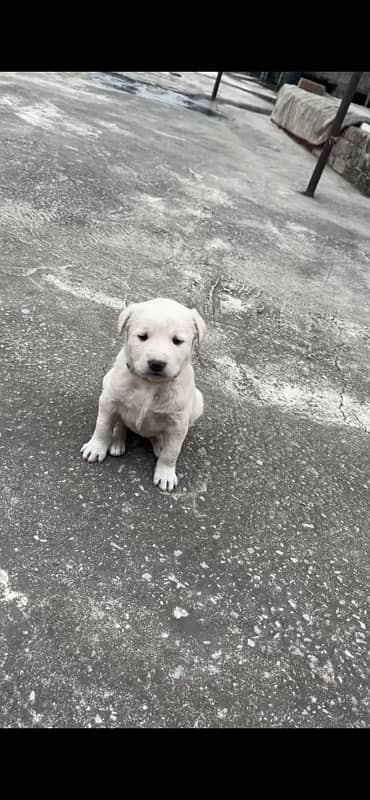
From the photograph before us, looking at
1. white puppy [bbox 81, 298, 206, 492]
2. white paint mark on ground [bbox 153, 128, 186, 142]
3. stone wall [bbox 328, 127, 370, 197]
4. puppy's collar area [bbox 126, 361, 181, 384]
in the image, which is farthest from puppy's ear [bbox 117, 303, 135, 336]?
stone wall [bbox 328, 127, 370, 197]

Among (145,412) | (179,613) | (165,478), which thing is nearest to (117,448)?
(165,478)

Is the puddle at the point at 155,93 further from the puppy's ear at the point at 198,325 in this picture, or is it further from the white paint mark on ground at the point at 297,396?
the puppy's ear at the point at 198,325

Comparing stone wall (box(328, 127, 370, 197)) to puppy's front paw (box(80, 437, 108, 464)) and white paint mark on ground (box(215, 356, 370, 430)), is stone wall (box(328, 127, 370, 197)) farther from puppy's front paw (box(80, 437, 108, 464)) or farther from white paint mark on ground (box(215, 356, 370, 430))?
puppy's front paw (box(80, 437, 108, 464))

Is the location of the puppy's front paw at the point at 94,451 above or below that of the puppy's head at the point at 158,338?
below

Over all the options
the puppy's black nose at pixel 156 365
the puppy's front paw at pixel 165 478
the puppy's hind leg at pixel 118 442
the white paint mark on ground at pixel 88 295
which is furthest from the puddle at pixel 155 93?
the puppy's black nose at pixel 156 365

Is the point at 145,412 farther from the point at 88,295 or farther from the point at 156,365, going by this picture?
the point at 88,295
